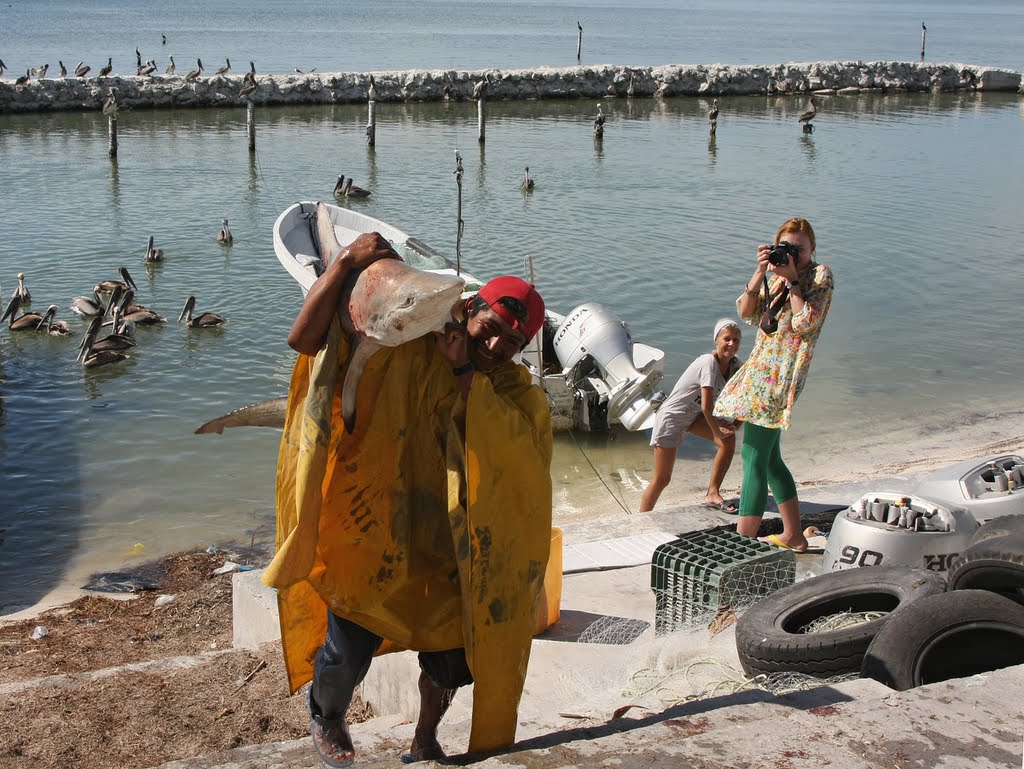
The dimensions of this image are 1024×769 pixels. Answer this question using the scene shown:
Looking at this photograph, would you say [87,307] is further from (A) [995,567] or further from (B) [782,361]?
(A) [995,567]

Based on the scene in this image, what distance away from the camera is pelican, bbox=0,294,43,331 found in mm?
15594

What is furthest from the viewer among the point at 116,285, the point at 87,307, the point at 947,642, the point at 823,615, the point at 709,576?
the point at 116,285

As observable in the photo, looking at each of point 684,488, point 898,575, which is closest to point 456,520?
point 898,575

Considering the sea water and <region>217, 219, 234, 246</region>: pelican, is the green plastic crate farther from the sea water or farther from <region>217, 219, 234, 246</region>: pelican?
<region>217, 219, 234, 246</region>: pelican

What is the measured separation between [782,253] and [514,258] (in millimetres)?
15011

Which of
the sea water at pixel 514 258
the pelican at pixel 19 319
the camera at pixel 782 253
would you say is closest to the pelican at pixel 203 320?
the sea water at pixel 514 258

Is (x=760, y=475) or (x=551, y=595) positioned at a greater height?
(x=760, y=475)

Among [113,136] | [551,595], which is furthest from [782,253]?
[113,136]

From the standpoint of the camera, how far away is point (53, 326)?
1563 cm

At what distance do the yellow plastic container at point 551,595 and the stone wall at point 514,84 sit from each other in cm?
3870

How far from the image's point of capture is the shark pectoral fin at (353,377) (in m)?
3.06

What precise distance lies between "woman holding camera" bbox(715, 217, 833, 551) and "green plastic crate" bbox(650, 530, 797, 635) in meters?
0.80

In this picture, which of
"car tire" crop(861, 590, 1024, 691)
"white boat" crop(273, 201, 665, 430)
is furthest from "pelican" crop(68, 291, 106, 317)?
"car tire" crop(861, 590, 1024, 691)

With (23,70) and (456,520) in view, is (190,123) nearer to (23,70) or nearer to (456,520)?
(23,70)
